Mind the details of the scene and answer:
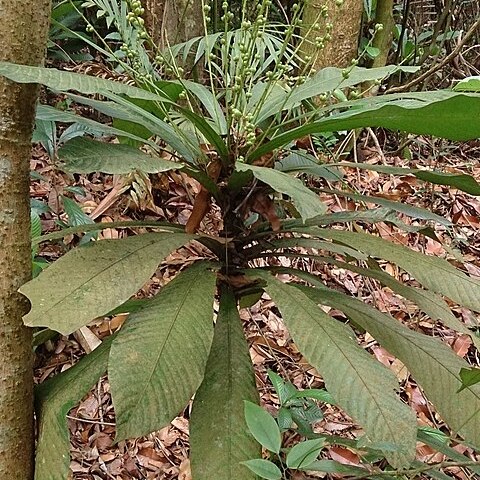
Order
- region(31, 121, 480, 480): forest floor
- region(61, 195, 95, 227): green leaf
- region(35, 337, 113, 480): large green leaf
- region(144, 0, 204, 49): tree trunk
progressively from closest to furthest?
region(35, 337, 113, 480): large green leaf → region(31, 121, 480, 480): forest floor → region(61, 195, 95, 227): green leaf → region(144, 0, 204, 49): tree trunk

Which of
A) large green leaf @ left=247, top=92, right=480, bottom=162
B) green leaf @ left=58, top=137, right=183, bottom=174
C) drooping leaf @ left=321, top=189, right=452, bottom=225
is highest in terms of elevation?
large green leaf @ left=247, top=92, right=480, bottom=162

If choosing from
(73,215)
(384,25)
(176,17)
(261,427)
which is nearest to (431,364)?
(261,427)

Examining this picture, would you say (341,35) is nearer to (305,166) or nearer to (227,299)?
(305,166)

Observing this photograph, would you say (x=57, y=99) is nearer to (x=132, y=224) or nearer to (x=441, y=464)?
(x=132, y=224)

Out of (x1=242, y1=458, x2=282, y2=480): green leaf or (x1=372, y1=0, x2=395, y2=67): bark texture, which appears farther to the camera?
(x1=372, y1=0, x2=395, y2=67): bark texture

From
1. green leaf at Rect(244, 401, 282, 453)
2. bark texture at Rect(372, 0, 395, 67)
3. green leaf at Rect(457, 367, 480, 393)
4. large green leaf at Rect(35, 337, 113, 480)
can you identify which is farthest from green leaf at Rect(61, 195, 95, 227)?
bark texture at Rect(372, 0, 395, 67)

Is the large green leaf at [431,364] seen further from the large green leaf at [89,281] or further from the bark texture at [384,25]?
the bark texture at [384,25]

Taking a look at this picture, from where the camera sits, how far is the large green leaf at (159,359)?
1.90ft

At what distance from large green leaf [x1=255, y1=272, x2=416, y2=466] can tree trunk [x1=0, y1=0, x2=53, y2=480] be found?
33 cm

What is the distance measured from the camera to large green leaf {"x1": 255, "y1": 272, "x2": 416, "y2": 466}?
625 mm

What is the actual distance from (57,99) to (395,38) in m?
1.92

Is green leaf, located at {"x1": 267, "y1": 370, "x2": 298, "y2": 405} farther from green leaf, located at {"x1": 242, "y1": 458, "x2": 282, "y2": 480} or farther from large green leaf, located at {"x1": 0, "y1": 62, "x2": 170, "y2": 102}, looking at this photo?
large green leaf, located at {"x1": 0, "y1": 62, "x2": 170, "y2": 102}

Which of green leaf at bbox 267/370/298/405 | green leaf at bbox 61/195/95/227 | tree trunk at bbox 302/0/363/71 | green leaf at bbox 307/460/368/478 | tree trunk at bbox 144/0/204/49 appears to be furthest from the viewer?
tree trunk at bbox 302/0/363/71

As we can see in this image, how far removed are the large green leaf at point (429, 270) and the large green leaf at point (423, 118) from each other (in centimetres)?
17
